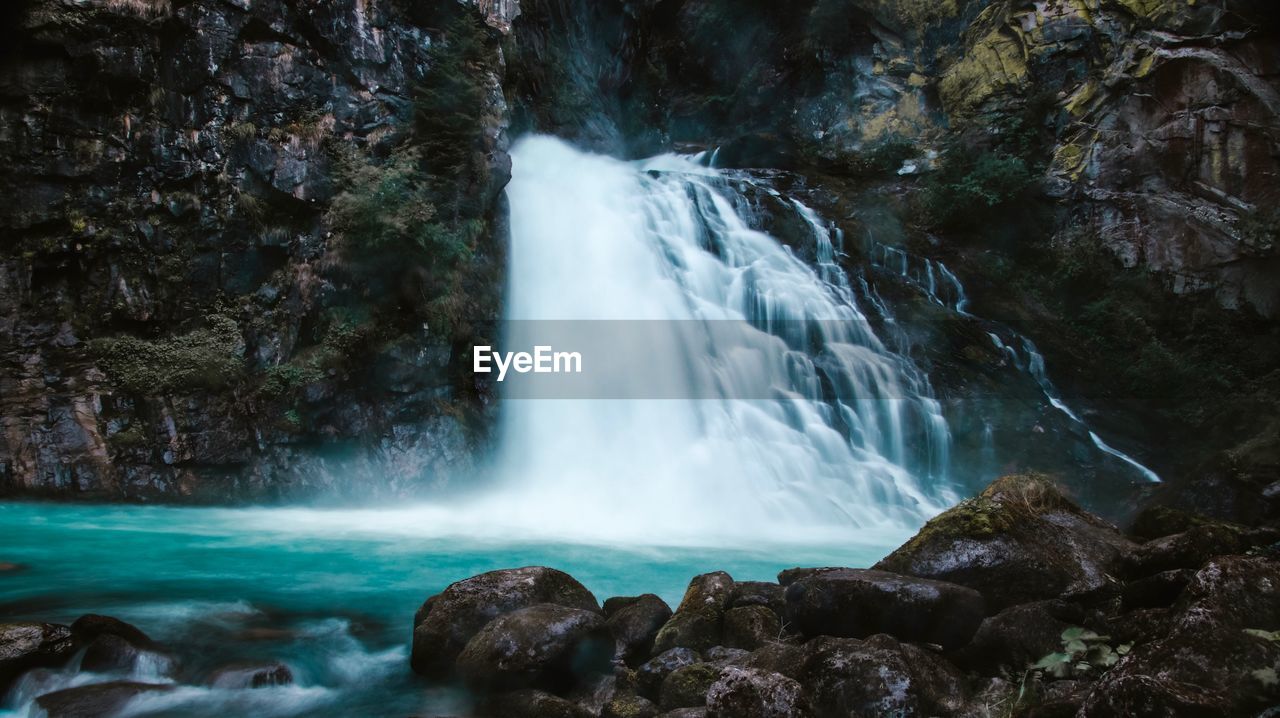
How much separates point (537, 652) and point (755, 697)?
1.60 meters

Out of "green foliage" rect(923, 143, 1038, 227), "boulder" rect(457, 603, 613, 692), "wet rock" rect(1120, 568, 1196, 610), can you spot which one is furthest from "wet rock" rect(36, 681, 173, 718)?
"green foliage" rect(923, 143, 1038, 227)

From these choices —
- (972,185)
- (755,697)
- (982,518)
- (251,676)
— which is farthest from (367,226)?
(972,185)

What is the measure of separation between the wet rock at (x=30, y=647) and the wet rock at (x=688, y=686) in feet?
12.5

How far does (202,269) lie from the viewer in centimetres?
1127

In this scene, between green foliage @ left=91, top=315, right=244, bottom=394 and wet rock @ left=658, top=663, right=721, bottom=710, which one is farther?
green foliage @ left=91, top=315, right=244, bottom=394

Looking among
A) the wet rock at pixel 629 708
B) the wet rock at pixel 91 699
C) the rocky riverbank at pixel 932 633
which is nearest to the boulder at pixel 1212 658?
the rocky riverbank at pixel 932 633

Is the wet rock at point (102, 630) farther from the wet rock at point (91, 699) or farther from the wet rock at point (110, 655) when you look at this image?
the wet rock at point (91, 699)

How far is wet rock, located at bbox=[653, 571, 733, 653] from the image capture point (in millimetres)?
4898

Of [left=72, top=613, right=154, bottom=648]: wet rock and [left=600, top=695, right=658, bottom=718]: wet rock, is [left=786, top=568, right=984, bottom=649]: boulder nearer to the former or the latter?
[left=600, top=695, right=658, bottom=718]: wet rock

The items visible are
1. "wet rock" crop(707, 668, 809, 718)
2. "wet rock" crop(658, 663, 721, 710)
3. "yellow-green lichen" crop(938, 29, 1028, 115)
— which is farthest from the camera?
"yellow-green lichen" crop(938, 29, 1028, 115)

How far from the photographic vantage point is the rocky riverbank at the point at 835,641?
3.38m

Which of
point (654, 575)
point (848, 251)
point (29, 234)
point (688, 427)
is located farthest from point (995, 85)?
point (29, 234)

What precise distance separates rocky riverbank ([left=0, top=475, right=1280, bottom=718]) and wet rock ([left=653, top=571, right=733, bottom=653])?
0.02 meters

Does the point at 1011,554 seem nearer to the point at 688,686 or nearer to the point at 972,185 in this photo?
the point at 688,686
